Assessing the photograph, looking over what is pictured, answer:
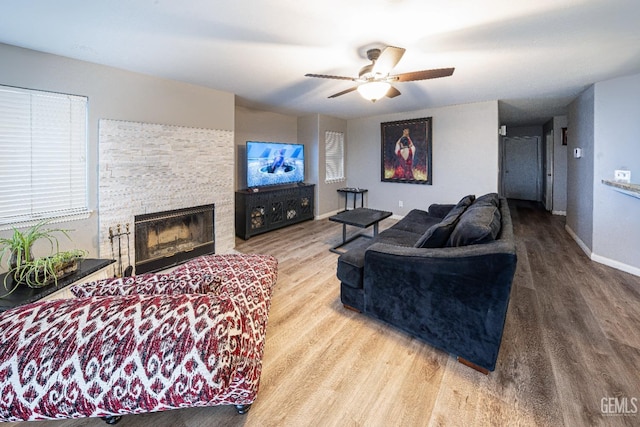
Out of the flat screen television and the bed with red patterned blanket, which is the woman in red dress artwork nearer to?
the flat screen television

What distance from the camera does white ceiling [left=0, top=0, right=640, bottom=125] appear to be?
6.03 feet

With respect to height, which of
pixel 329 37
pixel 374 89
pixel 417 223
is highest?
pixel 329 37

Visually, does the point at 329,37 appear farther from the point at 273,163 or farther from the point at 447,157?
the point at 447,157

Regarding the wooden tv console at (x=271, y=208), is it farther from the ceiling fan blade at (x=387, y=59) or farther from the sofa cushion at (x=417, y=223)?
the ceiling fan blade at (x=387, y=59)

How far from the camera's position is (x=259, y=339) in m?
1.48

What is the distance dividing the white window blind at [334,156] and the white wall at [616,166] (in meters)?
4.20

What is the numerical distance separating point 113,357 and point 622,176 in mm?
4919

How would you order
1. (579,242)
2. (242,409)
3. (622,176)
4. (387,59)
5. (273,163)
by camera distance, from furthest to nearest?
1. (273,163)
2. (579,242)
3. (622,176)
4. (387,59)
5. (242,409)

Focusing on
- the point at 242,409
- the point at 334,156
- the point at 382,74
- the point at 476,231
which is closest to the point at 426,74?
the point at 382,74

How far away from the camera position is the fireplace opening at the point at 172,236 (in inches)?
126

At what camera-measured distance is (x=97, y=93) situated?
2.78 metres

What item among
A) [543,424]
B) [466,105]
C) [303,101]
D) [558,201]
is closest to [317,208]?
[303,101]

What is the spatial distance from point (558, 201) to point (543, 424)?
663 cm

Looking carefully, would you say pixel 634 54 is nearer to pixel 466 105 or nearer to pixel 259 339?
pixel 466 105
